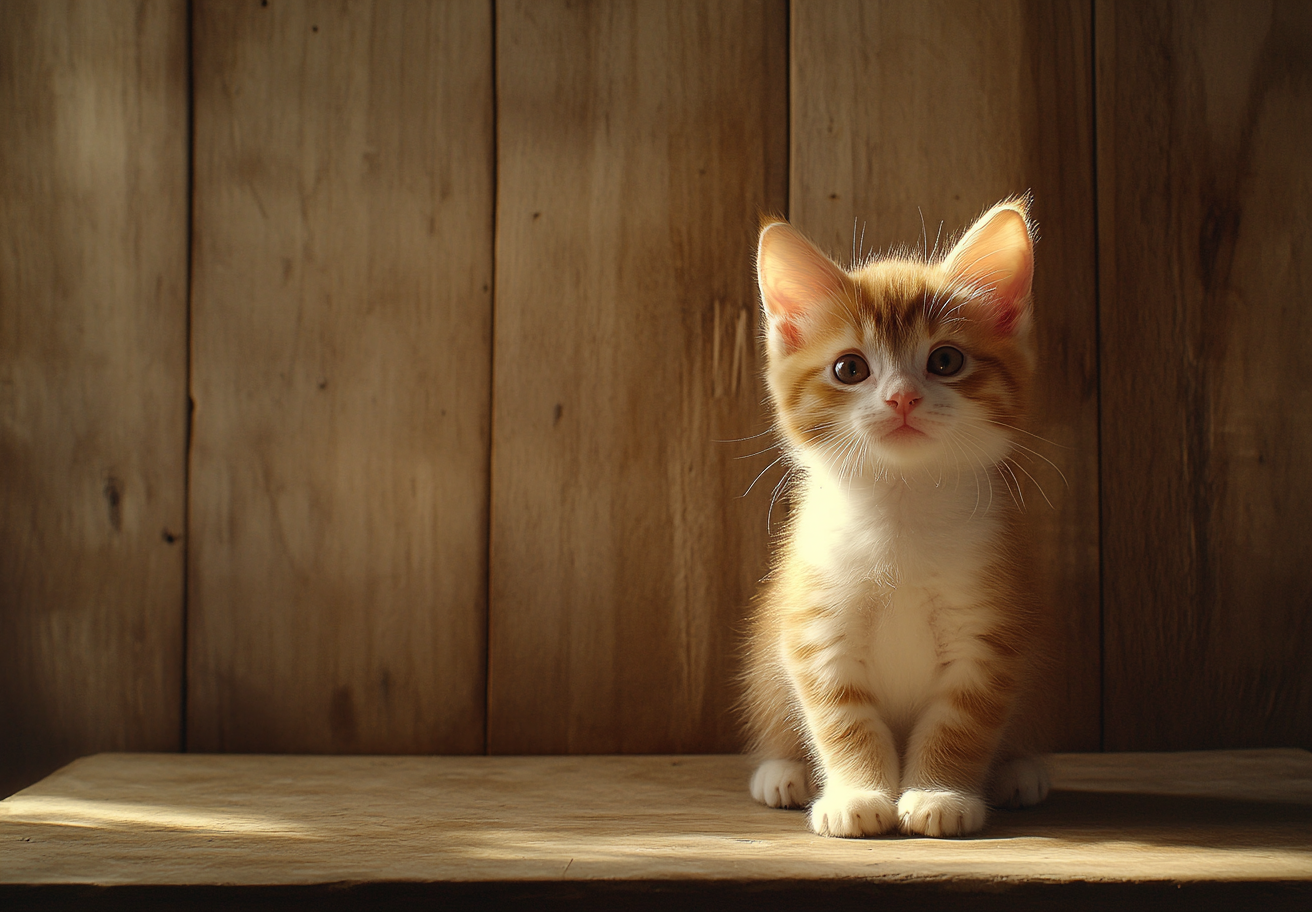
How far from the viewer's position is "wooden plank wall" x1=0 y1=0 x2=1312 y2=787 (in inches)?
50.0

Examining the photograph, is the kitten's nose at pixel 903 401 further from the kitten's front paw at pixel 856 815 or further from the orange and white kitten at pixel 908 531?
the kitten's front paw at pixel 856 815

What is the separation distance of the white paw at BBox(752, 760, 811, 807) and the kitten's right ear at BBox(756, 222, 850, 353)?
49cm

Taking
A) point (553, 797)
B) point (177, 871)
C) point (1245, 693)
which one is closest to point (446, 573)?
point (553, 797)

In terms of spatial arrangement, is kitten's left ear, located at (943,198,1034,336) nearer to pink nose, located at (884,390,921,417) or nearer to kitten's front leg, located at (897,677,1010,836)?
pink nose, located at (884,390,921,417)

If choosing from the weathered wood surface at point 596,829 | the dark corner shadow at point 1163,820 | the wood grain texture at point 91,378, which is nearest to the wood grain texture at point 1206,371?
the weathered wood surface at point 596,829

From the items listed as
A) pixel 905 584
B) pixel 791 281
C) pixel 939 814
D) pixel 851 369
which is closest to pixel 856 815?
pixel 939 814

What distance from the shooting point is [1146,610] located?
4.19 feet

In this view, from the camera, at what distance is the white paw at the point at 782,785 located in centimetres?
100

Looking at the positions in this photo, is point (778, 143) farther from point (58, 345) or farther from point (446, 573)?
point (58, 345)

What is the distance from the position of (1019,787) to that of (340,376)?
3.41 feet

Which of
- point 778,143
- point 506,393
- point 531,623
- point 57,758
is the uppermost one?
point 778,143

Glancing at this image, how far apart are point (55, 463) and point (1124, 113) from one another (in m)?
1.63

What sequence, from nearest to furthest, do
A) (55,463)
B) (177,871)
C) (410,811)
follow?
(177,871) → (410,811) → (55,463)

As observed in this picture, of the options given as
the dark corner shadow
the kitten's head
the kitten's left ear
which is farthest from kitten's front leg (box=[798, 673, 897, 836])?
the kitten's left ear
